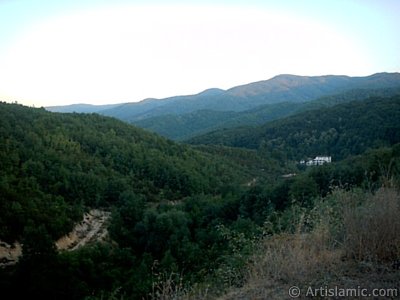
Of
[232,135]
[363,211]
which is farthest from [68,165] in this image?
[232,135]

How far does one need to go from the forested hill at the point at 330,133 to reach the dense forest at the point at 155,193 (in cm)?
35

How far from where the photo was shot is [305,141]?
303 feet

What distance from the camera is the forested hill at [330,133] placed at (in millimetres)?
76562

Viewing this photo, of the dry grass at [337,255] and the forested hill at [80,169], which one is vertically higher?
the dry grass at [337,255]

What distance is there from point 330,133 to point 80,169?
59973 millimetres

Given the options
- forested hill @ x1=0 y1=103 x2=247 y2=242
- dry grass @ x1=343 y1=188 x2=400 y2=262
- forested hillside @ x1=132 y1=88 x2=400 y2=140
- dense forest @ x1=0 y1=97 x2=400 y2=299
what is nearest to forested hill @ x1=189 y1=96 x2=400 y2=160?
dense forest @ x1=0 y1=97 x2=400 y2=299

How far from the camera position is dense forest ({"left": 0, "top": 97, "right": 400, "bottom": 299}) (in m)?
10.1

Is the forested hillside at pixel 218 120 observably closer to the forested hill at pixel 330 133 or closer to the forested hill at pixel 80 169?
the forested hill at pixel 330 133

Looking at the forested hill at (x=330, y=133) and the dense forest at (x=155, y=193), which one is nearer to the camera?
the dense forest at (x=155, y=193)

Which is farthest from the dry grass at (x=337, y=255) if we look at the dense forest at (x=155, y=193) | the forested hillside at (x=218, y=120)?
the forested hillside at (x=218, y=120)

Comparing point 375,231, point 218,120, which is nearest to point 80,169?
point 375,231

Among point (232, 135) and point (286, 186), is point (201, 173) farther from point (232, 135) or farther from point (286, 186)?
point (232, 135)

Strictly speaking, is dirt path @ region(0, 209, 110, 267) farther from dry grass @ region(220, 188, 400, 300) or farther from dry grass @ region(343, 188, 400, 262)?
dry grass @ region(343, 188, 400, 262)

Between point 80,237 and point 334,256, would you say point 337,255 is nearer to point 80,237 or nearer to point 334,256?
point 334,256
